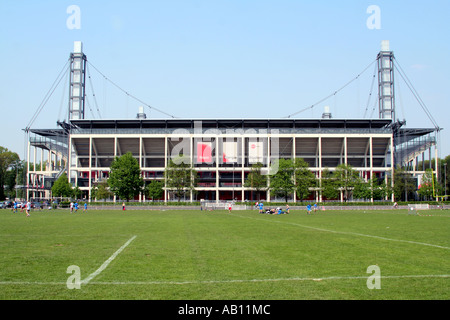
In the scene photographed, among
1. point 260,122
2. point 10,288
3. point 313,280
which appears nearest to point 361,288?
point 313,280

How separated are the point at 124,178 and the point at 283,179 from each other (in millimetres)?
33953

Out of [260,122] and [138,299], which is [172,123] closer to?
[260,122]

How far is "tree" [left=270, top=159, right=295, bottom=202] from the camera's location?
87438 mm

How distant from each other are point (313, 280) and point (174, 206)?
72.0m

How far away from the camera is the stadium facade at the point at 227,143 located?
10612 centimetres

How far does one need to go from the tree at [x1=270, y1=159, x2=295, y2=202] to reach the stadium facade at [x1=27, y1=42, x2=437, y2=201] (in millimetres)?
11278

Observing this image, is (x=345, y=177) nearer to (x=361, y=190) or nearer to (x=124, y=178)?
(x=361, y=190)

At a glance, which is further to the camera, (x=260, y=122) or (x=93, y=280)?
Answer: (x=260, y=122)

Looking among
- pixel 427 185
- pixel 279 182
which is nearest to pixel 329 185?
pixel 279 182

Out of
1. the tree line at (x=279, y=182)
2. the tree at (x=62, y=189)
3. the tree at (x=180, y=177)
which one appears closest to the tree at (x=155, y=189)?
the tree line at (x=279, y=182)

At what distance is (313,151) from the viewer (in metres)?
113

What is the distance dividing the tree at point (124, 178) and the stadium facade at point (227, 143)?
15.9 metres

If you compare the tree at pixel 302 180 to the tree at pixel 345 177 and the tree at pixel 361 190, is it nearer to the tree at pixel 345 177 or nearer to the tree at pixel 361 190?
the tree at pixel 345 177
